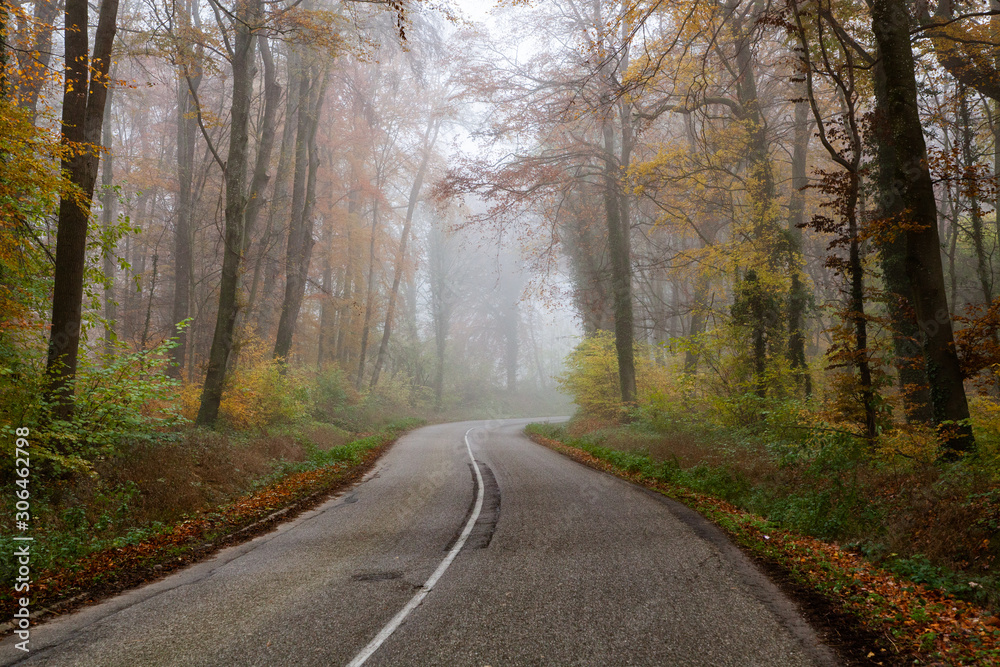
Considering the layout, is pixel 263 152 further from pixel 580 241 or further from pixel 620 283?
pixel 580 241

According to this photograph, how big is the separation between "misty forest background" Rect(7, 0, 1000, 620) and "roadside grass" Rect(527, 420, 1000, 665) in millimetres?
67

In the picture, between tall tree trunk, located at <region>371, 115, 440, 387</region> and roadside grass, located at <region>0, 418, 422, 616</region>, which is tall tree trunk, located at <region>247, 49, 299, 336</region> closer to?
tall tree trunk, located at <region>371, 115, 440, 387</region>

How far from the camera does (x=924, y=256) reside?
22.8 ft

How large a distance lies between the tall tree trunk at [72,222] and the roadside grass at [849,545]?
9.70 meters

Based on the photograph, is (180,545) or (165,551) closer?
(165,551)

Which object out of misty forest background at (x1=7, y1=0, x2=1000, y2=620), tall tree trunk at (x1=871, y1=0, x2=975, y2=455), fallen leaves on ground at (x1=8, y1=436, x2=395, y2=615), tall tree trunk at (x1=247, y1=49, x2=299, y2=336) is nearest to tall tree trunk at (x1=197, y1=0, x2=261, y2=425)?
misty forest background at (x1=7, y1=0, x2=1000, y2=620)

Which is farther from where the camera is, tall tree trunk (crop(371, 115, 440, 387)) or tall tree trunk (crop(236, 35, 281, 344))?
tall tree trunk (crop(371, 115, 440, 387))

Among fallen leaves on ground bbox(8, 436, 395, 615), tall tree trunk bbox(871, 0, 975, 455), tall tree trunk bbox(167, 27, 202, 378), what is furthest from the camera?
tall tree trunk bbox(167, 27, 202, 378)

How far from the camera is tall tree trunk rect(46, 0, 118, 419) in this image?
24.3 feet

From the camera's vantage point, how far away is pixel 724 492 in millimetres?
8695

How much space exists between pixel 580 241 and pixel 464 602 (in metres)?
20.6

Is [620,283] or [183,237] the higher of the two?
[183,237]

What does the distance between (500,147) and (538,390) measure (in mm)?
34897

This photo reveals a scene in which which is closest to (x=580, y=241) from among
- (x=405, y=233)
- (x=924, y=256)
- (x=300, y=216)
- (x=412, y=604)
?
(x=405, y=233)
